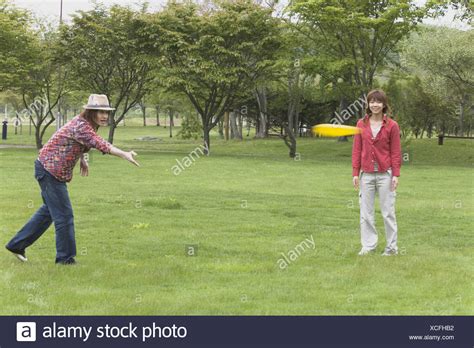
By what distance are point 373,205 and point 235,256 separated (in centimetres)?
196

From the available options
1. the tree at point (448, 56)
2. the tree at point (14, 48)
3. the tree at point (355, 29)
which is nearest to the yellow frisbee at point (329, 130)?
the tree at point (355, 29)

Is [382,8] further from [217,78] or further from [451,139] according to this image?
[451,139]

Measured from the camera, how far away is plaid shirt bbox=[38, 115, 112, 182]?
7.96 meters

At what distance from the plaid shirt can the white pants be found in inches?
138

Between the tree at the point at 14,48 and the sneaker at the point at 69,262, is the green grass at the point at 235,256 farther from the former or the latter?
the tree at the point at 14,48

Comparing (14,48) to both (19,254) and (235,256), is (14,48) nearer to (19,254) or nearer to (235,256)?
(19,254)

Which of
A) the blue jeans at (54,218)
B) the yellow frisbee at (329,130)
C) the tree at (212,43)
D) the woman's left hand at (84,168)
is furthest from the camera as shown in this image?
the tree at (212,43)

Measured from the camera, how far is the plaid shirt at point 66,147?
7.96 m

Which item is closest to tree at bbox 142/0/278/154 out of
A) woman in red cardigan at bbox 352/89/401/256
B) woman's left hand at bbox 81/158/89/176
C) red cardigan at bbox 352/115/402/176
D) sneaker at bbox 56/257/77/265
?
woman in red cardigan at bbox 352/89/401/256

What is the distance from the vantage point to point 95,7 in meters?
41.4

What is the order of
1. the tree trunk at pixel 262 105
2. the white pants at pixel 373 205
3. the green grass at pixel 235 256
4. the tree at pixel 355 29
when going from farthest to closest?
1. the tree trunk at pixel 262 105
2. the tree at pixel 355 29
3. the white pants at pixel 373 205
4. the green grass at pixel 235 256

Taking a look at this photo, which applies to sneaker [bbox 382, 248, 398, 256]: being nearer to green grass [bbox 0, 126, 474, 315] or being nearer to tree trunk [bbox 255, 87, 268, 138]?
green grass [bbox 0, 126, 474, 315]

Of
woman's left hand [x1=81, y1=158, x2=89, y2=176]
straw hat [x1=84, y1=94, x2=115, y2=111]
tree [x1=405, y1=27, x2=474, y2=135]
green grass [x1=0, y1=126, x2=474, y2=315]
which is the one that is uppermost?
tree [x1=405, y1=27, x2=474, y2=135]

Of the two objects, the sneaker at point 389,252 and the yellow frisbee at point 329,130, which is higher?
the yellow frisbee at point 329,130
